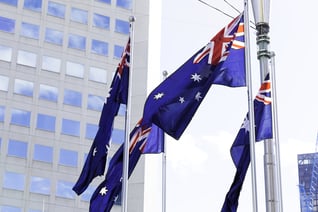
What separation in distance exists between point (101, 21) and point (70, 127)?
37.7ft

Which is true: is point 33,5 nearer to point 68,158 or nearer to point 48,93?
point 48,93

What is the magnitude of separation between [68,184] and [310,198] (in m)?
106

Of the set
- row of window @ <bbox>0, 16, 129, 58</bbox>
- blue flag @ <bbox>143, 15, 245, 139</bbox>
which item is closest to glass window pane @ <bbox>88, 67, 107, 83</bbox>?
row of window @ <bbox>0, 16, 129, 58</bbox>

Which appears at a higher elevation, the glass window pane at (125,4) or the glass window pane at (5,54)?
the glass window pane at (125,4)

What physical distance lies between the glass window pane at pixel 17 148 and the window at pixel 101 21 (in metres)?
14.3

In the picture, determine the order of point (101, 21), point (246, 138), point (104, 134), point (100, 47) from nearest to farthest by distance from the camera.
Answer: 1. point (246, 138)
2. point (104, 134)
3. point (100, 47)
4. point (101, 21)

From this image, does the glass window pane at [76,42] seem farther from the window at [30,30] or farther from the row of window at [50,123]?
the row of window at [50,123]

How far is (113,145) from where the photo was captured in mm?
59781

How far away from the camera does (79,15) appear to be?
6319cm

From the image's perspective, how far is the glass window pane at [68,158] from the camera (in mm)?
57188

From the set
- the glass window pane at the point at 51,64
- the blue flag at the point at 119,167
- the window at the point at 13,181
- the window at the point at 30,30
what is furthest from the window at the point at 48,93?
the blue flag at the point at 119,167

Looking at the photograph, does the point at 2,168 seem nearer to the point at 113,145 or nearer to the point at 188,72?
the point at 113,145

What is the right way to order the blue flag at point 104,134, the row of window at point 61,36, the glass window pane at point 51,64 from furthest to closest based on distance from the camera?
the glass window pane at point 51,64
the row of window at point 61,36
the blue flag at point 104,134

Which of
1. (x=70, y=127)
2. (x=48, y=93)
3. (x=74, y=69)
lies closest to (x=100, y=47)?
(x=74, y=69)
